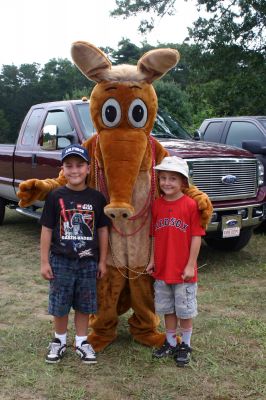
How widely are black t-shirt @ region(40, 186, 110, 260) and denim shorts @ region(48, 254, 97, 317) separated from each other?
0.20ft

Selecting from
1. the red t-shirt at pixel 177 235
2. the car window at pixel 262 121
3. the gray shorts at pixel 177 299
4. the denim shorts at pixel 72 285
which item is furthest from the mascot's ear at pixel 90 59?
the car window at pixel 262 121

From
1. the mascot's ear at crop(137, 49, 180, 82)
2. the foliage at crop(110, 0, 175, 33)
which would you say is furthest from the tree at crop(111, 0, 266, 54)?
the mascot's ear at crop(137, 49, 180, 82)

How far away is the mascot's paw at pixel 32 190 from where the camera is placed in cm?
321

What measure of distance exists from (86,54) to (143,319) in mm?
1874

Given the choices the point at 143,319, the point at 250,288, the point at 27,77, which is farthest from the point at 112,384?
the point at 27,77

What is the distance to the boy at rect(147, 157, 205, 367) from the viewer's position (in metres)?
3.22

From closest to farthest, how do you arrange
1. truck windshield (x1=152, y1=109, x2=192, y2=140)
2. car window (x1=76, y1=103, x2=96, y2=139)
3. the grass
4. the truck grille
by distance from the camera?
the grass < the truck grille < car window (x1=76, y1=103, x2=96, y2=139) < truck windshield (x1=152, y1=109, x2=192, y2=140)

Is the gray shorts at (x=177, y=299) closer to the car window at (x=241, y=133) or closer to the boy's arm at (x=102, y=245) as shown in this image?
the boy's arm at (x=102, y=245)

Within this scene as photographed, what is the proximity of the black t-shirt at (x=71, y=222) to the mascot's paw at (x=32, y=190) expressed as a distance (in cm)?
7

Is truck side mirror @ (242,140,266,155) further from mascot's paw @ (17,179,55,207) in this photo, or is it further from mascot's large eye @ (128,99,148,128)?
mascot's paw @ (17,179,55,207)

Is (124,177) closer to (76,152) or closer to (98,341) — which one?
(76,152)

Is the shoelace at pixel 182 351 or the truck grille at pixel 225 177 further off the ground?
the truck grille at pixel 225 177

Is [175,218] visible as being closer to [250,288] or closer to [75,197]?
[75,197]

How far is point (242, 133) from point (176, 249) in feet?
17.4
